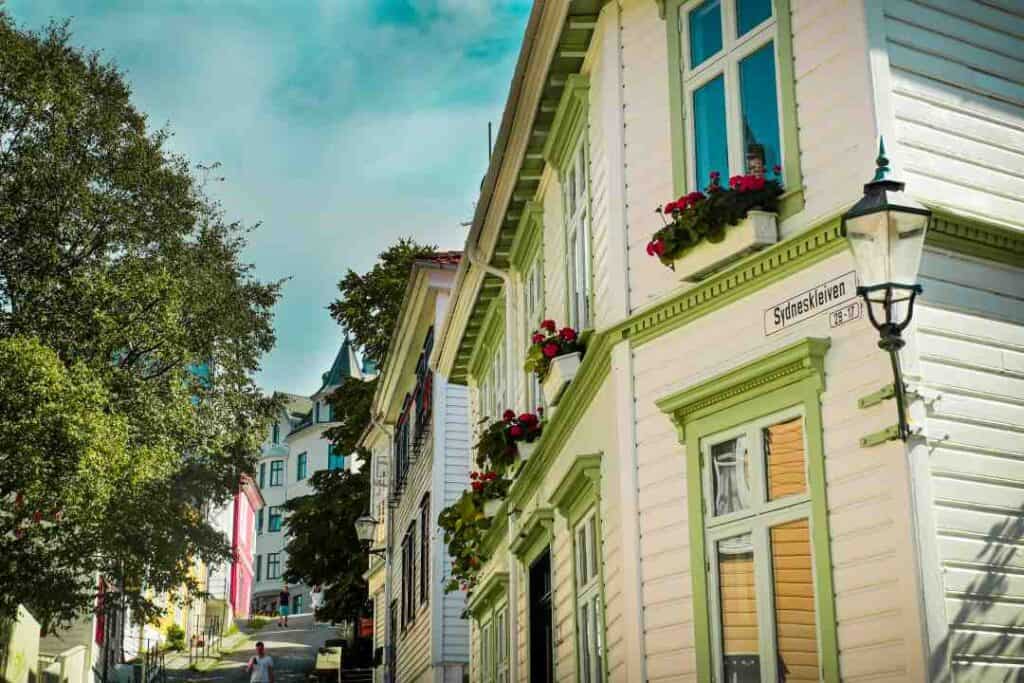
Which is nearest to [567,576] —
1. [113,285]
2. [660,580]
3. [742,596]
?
[660,580]

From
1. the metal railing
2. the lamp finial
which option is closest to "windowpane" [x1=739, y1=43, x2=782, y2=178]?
the lamp finial

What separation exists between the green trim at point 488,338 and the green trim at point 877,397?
9.49 m

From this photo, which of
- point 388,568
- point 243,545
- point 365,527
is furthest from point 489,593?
point 243,545

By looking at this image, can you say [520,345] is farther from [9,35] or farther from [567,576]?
[9,35]

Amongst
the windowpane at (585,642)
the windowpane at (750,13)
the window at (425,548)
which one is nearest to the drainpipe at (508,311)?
the windowpane at (585,642)

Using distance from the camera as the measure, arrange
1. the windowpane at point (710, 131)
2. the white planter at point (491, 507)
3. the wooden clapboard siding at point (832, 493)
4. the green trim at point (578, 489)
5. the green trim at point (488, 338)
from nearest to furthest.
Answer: the wooden clapboard siding at point (832, 493)
the windowpane at point (710, 131)
the green trim at point (578, 489)
the white planter at point (491, 507)
the green trim at point (488, 338)

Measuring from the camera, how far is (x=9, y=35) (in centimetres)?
2858

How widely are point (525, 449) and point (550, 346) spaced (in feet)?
8.47

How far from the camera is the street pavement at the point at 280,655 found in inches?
1630

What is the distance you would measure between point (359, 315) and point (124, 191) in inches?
464

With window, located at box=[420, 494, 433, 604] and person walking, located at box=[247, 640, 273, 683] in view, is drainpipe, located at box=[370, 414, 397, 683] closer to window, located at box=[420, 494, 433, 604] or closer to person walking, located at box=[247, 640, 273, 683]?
person walking, located at box=[247, 640, 273, 683]

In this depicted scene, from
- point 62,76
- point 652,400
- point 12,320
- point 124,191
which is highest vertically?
point 62,76

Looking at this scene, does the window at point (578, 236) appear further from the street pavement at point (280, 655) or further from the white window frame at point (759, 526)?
the street pavement at point (280, 655)

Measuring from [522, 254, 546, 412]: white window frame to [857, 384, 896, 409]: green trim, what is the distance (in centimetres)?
661
